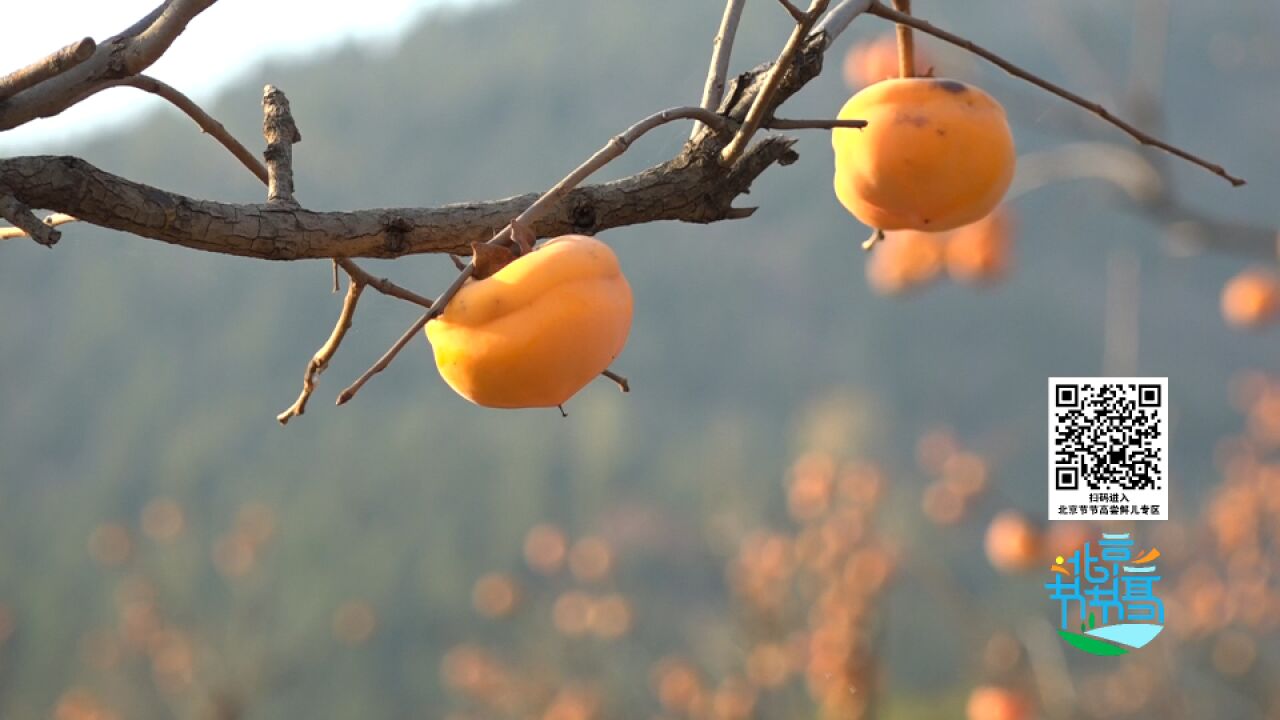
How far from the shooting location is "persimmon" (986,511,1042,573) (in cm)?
399

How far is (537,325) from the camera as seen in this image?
0.95m

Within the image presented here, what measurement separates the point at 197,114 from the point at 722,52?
0.43 m

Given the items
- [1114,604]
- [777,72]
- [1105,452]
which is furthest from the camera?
[1114,604]

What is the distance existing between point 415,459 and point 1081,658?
1000 cm

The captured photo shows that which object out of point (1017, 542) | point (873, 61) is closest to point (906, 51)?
point (873, 61)

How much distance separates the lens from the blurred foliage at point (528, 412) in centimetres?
1578

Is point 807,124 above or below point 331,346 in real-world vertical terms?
above

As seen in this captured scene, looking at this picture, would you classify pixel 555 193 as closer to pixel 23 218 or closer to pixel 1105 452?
pixel 23 218

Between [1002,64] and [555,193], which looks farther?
[1002,64]

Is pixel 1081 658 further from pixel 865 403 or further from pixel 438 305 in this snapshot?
pixel 438 305

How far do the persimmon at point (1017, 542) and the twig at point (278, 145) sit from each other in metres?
3.16

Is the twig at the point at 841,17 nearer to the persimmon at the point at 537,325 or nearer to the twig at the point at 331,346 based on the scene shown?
the persimmon at the point at 537,325

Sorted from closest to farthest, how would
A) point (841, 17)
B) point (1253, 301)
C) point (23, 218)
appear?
point (23, 218)
point (841, 17)
point (1253, 301)

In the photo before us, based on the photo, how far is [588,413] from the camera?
23.2m
